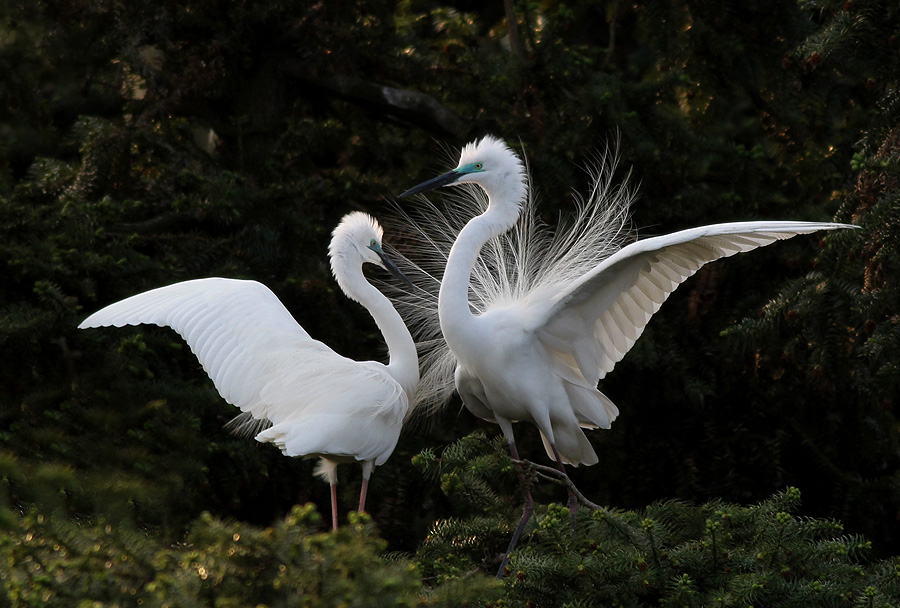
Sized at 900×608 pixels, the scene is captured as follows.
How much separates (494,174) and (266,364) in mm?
1257

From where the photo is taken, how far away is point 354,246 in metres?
4.17

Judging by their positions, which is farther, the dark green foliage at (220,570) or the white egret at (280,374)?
the white egret at (280,374)

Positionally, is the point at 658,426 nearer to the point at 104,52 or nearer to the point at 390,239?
the point at 390,239

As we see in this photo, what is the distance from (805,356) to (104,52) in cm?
383

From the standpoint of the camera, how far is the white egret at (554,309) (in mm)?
3592

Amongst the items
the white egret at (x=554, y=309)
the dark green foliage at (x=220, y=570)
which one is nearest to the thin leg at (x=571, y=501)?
the white egret at (x=554, y=309)

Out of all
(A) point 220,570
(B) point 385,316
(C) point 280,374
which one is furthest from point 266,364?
(A) point 220,570

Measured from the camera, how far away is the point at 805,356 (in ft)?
13.2

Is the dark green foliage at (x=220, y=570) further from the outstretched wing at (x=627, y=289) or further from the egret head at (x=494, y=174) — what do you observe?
the egret head at (x=494, y=174)

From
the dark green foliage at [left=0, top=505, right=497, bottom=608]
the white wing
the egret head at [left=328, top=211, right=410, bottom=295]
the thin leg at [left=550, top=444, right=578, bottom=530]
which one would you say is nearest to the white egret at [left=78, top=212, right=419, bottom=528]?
the white wing

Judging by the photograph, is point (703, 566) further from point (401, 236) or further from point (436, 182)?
point (401, 236)

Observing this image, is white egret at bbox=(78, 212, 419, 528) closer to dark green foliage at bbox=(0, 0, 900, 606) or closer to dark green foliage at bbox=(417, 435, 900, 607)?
dark green foliage at bbox=(0, 0, 900, 606)

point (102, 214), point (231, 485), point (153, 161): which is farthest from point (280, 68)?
point (231, 485)

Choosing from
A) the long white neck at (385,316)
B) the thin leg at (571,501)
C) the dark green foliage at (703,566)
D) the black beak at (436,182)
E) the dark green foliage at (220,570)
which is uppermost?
the black beak at (436,182)
